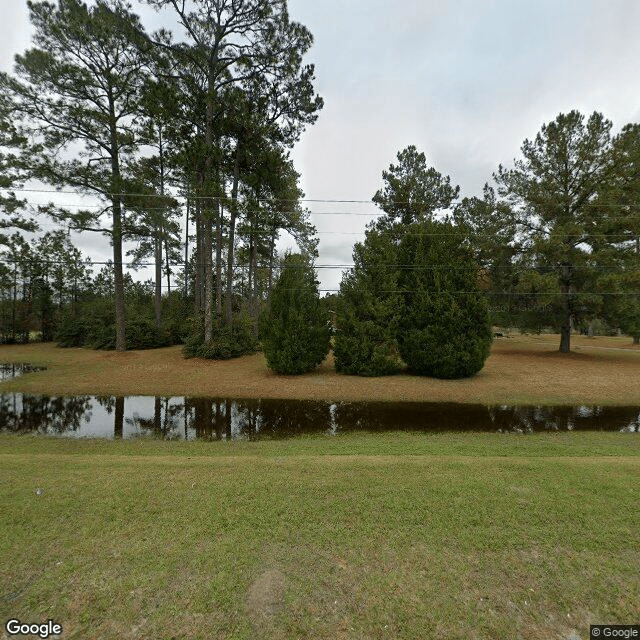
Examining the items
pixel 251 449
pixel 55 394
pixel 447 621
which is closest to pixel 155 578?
pixel 447 621

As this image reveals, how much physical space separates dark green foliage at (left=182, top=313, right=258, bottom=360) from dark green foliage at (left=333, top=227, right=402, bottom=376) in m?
7.12

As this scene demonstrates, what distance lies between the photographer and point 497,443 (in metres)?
6.34

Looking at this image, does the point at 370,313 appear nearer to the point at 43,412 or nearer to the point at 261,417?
the point at 261,417

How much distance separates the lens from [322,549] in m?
2.59

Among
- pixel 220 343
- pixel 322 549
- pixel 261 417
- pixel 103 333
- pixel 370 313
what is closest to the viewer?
pixel 322 549

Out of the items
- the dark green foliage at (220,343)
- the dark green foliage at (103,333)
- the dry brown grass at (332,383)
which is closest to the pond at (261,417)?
the dry brown grass at (332,383)

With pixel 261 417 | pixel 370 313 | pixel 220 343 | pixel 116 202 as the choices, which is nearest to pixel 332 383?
pixel 370 313

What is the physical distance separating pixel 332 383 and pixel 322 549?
10015 mm

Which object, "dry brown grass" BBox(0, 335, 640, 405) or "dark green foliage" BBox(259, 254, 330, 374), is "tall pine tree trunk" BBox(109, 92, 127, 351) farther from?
"dark green foliage" BBox(259, 254, 330, 374)

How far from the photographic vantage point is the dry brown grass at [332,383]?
1094 centimetres

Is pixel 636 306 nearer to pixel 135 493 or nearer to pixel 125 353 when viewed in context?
pixel 135 493

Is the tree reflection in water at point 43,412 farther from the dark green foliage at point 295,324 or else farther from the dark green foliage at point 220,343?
the dark green foliage at point 220,343

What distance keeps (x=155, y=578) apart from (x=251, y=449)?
389 centimetres

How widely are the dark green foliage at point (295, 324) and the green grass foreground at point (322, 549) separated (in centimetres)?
937
